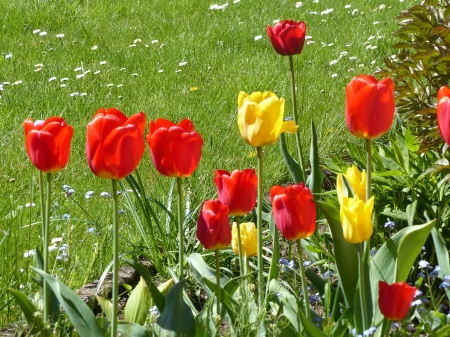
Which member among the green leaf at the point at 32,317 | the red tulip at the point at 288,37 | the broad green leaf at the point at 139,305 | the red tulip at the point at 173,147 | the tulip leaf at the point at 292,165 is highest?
the red tulip at the point at 288,37

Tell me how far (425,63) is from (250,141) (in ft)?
3.52

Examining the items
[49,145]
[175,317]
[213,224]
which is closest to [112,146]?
[49,145]

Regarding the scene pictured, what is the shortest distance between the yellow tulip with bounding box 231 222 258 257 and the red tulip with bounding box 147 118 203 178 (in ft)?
1.20

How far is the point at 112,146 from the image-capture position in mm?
1483

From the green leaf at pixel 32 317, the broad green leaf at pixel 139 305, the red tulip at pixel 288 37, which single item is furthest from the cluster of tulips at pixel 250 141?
the red tulip at pixel 288 37

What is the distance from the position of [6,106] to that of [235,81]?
1466 millimetres

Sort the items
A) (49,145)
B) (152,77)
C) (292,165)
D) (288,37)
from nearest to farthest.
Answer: (49,145), (288,37), (292,165), (152,77)

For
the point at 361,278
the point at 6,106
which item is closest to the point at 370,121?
the point at 361,278

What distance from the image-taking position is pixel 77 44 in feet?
19.4

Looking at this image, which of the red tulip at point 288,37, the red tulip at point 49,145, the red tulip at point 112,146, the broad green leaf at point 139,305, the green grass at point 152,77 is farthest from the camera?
the green grass at point 152,77

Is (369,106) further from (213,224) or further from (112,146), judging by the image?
(112,146)

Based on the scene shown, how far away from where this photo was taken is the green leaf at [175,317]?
5.39 ft

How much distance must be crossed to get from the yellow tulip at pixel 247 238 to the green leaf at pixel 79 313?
19.5 inches

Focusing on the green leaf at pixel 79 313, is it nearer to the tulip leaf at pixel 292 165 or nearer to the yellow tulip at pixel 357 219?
the yellow tulip at pixel 357 219
